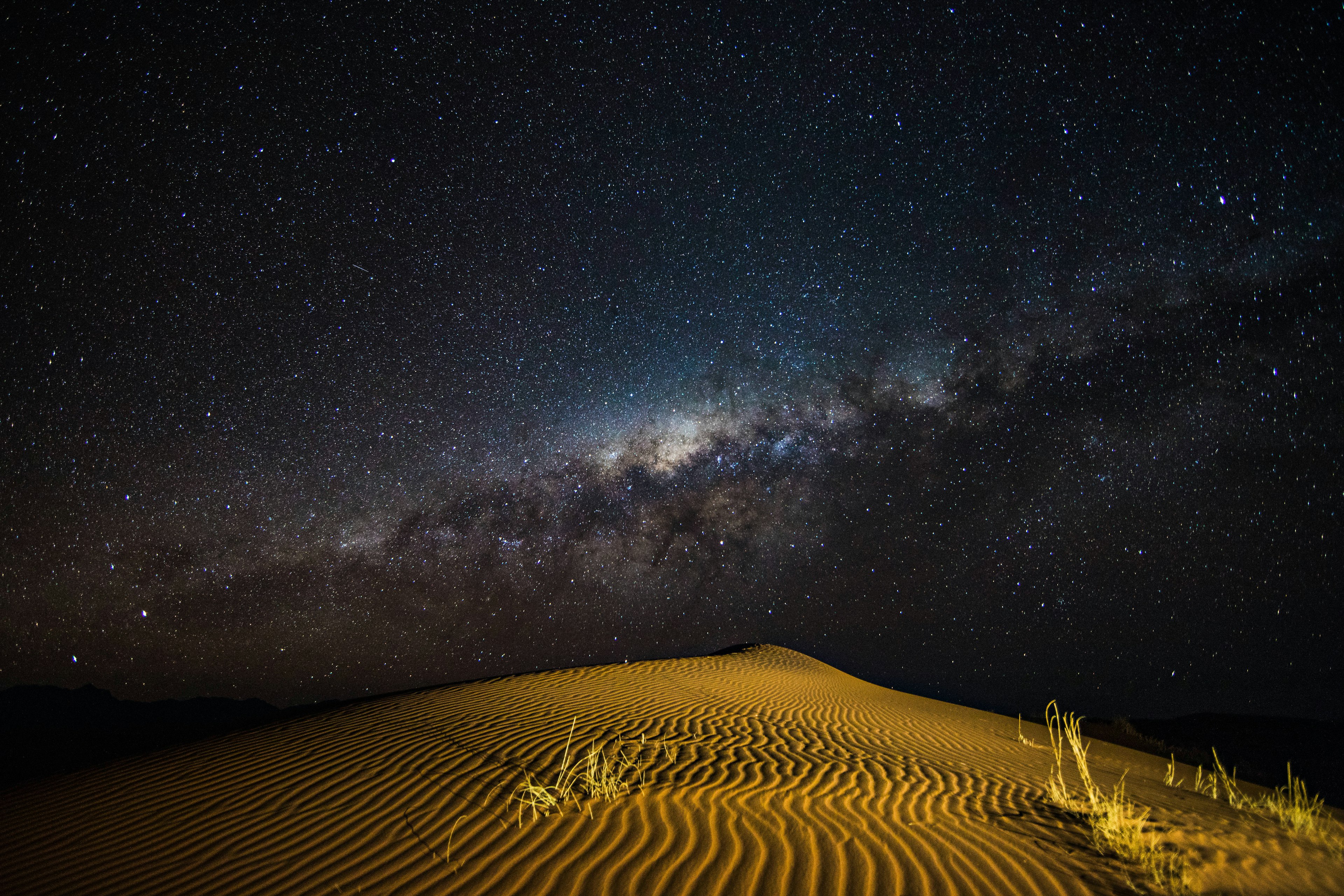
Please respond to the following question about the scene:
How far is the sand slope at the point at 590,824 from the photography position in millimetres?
3203

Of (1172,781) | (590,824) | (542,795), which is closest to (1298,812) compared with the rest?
(1172,781)

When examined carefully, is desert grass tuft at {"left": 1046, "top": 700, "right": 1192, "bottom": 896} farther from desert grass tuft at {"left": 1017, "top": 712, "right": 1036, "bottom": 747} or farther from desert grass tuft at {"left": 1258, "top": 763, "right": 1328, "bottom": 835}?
desert grass tuft at {"left": 1017, "top": 712, "right": 1036, "bottom": 747}

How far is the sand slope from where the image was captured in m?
3.20

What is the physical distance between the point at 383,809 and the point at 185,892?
1.24 m

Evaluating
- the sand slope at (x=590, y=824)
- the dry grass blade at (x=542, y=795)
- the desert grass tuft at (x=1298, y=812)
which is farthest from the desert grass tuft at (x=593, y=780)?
the desert grass tuft at (x=1298, y=812)

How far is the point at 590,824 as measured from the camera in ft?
12.5

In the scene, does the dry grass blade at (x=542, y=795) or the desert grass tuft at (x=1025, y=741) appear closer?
the dry grass blade at (x=542, y=795)

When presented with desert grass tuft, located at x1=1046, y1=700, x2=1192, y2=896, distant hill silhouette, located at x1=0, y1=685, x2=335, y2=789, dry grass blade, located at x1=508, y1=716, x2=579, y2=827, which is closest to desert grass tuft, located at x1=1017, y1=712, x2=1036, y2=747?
desert grass tuft, located at x1=1046, y1=700, x2=1192, y2=896

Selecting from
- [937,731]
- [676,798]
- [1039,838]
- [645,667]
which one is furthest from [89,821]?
[645,667]

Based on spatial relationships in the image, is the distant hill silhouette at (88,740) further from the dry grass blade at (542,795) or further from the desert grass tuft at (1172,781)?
the desert grass tuft at (1172,781)

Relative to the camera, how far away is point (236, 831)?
4.37 meters

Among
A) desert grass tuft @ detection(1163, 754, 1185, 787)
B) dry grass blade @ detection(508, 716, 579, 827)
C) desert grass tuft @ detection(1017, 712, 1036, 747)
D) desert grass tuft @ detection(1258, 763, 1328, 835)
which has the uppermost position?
dry grass blade @ detection(508, 716, 579, 827)

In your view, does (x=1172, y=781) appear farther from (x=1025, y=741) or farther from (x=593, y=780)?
(x=593, y=780)

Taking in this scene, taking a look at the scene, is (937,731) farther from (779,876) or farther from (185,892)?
(185,892)
